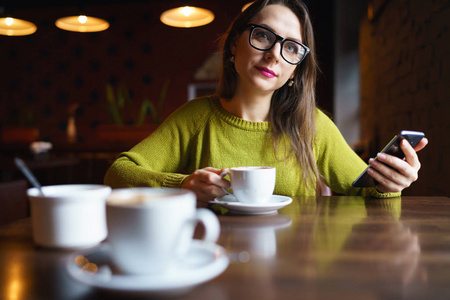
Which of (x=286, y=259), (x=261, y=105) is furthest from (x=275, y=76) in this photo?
(x=286, y=259)

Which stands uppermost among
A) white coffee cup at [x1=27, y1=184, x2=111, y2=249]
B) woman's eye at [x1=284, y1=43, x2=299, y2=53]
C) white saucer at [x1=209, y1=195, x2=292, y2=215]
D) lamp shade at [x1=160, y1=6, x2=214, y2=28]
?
lamp shade at [x1=160, y1=6, x2=214, y2=28]

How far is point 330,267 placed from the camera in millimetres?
519

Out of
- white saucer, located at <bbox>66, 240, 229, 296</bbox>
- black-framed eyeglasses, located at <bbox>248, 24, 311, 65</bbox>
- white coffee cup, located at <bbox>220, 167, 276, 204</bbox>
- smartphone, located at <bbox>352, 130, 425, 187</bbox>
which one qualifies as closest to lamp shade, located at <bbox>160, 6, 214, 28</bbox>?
black-framed eyeglasses, located at <bbox>248, 24, 311, 65</bbox>

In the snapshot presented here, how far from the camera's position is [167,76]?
633cm

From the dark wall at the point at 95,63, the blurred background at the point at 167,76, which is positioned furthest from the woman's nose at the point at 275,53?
the dark wall at the point at 95,63

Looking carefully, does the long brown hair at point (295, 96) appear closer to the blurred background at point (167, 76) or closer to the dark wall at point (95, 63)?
the blurred background at point (167, 76)

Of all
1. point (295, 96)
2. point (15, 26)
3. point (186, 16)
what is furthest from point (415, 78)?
point (15, 26)

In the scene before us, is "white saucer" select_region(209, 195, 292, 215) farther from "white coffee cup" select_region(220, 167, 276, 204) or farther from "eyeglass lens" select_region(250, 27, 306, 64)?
"eyeglass lens" select_region(250, 27, 306, 64)

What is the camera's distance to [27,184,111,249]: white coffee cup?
0.56m

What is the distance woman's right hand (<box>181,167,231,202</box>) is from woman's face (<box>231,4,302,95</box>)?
1.44ft

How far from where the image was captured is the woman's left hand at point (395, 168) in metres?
1.00

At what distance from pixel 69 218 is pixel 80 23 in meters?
3.01

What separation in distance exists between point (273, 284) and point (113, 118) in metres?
3.44

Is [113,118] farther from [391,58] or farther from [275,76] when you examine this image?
[275,76]
